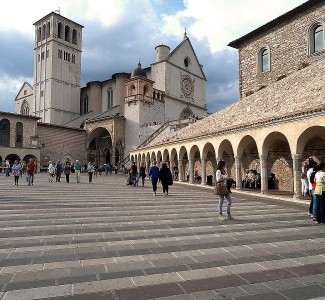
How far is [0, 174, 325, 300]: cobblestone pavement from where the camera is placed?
11.8 feet

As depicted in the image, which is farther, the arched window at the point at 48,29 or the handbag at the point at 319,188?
the arched window at the point at 48,29

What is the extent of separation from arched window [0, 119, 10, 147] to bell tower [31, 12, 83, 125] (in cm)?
1519

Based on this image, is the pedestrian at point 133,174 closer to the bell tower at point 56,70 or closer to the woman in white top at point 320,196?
the woman in white top at point 320,196

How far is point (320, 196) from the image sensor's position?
311 inches

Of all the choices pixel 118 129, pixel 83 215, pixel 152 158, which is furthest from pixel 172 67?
pixel 83 215

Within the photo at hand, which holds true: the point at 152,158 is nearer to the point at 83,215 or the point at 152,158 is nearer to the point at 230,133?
the point at 230,133

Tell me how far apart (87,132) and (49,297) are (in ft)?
153

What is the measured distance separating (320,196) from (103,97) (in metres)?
52.9

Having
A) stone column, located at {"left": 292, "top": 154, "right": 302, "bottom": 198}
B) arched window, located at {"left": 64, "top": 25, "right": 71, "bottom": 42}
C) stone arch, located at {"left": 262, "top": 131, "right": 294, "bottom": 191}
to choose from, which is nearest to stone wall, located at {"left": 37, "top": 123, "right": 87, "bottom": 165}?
arched window, located at {"left": 64, "top": 25, "right": 71, "bottom": 42}

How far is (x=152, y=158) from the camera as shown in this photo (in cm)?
3183

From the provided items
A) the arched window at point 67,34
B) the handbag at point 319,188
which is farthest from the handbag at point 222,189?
the arched window at point 67,34

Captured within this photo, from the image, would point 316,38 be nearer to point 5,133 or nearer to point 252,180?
point 252,180

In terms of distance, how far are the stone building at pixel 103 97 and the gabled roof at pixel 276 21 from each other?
1426 cm

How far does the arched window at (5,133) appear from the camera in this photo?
39.3 m
